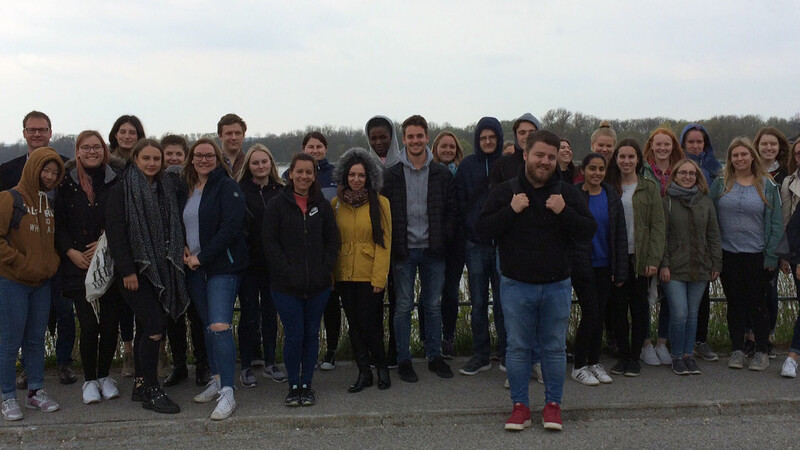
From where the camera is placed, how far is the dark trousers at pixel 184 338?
18.9 feet

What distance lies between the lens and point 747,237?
605 cm

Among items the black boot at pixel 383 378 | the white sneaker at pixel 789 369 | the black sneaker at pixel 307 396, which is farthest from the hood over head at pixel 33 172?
the white sneaker at pixel 789 369

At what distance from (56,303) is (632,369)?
5.05 m

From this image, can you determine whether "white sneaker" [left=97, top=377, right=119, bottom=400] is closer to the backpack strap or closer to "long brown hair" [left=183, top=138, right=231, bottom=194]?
the backpack strap

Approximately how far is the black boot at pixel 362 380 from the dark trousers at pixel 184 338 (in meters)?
1.34

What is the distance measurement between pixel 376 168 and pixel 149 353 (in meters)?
2.29

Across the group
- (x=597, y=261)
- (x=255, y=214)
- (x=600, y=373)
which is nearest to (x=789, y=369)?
(x=600, y=373)

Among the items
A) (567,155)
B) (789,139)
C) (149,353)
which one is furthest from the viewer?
(789,139)

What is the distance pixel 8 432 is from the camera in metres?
4.81

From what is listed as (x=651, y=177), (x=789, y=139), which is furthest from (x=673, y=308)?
(x=789, y=139)

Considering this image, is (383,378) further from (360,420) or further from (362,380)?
Answer: (360,420)

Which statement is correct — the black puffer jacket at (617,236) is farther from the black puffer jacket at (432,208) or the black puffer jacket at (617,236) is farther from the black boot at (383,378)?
the black boot at (383,378)

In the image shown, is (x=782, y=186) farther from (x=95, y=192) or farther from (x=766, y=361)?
(x=95, y=192)

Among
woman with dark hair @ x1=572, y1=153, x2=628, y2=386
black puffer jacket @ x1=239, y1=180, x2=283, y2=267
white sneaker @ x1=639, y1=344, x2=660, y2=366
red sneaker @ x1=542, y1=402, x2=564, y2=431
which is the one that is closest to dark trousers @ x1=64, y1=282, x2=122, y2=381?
black puffer jacket @ x1=239, y1=180, x2=283, y2=267
